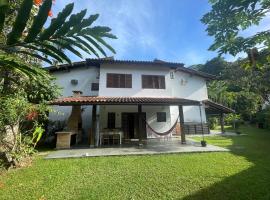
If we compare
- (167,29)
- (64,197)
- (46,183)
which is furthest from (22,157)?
(167,29)

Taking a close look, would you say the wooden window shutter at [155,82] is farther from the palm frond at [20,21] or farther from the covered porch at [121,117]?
the palm frond at [20,21]

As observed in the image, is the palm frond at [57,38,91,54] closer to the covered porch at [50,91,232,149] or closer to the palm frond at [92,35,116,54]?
the palm frond at [92,35,116,54]

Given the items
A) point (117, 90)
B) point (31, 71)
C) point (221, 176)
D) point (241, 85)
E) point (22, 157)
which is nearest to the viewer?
point (31, 71)

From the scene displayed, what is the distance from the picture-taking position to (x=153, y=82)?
14.8 m

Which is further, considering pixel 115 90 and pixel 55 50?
pixel 115 90

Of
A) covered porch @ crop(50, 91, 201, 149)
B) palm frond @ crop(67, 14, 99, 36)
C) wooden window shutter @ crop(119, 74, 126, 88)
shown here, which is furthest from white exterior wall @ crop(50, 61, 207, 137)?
palm frond @ crop(67, 14, 99, 36)

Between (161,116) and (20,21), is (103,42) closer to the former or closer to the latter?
(20,21)

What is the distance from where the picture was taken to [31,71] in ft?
2.91

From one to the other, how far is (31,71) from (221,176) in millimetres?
6840

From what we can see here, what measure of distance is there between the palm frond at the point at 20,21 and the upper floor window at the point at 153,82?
45.6 ft

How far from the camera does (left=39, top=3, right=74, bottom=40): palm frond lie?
0.84 metres

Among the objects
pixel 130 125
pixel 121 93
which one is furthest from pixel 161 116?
pixel 121 93

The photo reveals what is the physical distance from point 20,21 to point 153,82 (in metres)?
14.2

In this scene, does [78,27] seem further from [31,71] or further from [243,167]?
[243,167]
